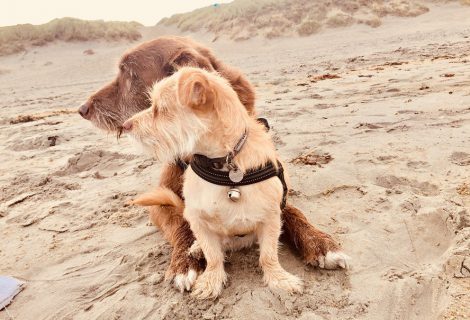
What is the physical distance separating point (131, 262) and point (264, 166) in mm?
1205

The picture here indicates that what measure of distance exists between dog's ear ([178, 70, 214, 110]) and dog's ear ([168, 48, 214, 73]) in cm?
99

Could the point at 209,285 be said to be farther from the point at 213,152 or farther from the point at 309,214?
the point at 309,214

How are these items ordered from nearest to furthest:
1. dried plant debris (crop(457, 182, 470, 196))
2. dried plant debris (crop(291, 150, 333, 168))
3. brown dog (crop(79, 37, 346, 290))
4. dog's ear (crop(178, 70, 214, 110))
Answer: dog's ear (crop(178, 70, 214, 110)) < brown dog (crop(79, 37, 346, 290)) < dried plant debris (crop(457, 182, 470, 196)) < dried plant debris (crop(291, 150, 333, 168))

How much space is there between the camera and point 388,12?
2206 centimetres

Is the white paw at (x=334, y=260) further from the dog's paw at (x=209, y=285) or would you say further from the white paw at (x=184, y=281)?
the white paw at (x=184, y=281)

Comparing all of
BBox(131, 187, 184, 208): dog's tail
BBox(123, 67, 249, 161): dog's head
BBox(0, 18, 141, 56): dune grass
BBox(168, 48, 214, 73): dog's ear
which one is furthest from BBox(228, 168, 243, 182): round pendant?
BBox(0, 18, 141, 56): dune grass

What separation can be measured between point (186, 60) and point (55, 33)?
1058 inches

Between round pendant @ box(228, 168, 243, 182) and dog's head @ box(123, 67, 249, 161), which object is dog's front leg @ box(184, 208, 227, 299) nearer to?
round pendant @ box(228, 168, 243, 182)

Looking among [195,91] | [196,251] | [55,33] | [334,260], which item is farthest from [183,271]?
[55,33]

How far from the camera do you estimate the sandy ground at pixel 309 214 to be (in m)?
2.29

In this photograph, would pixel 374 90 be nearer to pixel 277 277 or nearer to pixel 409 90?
pixel 409 90

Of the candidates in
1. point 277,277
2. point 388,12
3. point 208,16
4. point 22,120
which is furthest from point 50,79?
point 277,277

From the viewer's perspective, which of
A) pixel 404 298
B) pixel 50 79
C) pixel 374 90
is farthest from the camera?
pixel 50 79

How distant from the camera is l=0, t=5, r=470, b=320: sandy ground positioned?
90.4 inches
